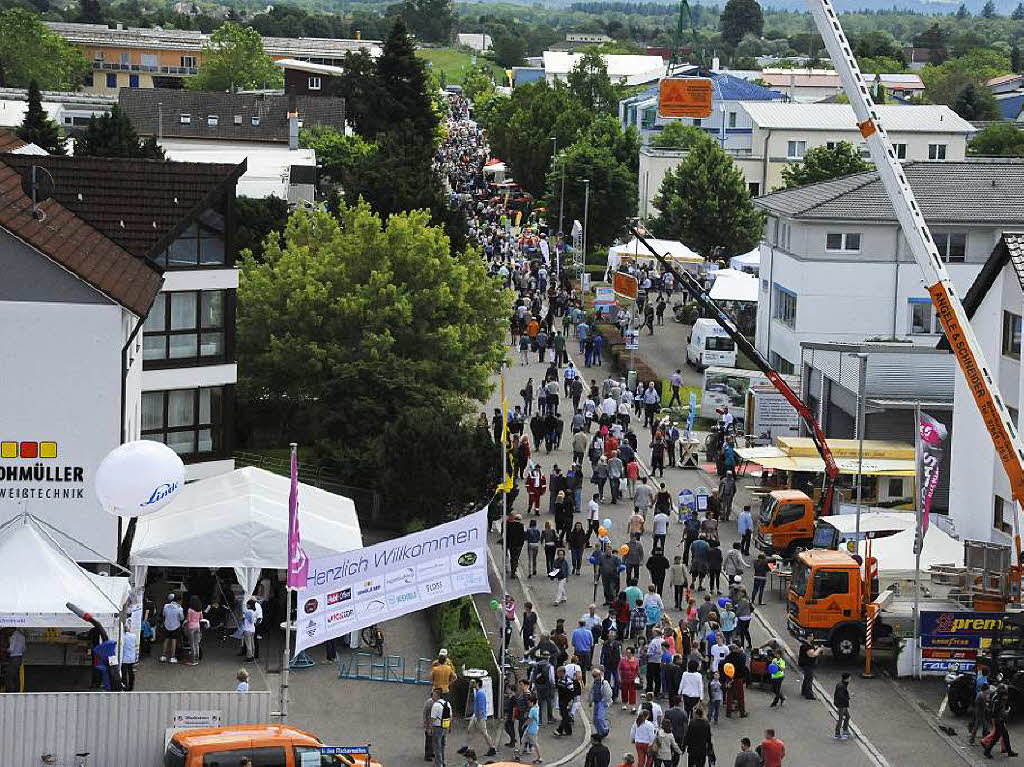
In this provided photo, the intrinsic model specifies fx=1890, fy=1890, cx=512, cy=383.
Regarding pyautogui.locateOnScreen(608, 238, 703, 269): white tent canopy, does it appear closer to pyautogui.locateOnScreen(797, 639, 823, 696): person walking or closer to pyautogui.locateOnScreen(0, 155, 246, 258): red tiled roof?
pyautogui.locateOnScreen(0, 155, 246, 258): red tiled roof

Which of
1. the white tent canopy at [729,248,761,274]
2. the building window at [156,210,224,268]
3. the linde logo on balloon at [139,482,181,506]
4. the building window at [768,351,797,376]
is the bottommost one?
the building window at [768,351,797,376]

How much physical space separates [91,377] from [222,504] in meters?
3.41

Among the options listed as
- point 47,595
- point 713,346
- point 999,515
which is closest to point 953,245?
point 713,346

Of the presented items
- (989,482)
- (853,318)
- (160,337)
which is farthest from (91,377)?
(853,318)

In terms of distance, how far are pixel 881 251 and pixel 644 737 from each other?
126 feet

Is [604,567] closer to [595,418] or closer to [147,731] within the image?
[147,731]

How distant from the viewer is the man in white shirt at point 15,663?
2959cm

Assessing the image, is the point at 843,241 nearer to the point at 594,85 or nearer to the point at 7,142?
the point at 7,142

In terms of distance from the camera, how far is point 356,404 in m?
43.6

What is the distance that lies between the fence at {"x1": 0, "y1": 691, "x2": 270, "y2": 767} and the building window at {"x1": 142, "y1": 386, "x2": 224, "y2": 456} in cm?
1302

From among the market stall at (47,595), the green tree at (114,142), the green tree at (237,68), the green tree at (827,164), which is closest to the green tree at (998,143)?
the green tree at (827,164)

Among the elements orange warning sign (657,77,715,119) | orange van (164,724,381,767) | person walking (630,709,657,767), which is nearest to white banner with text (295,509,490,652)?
orange van (164,724,381,767)

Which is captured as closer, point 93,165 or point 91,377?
point 91,377

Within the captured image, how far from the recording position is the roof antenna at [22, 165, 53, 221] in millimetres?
33312
